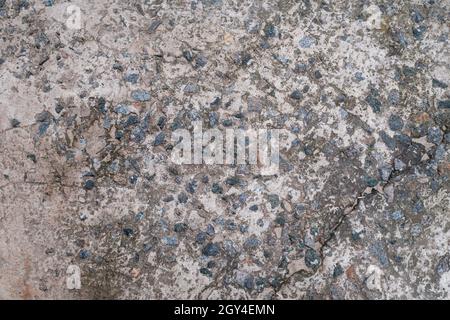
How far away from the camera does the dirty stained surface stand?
258 centimetres

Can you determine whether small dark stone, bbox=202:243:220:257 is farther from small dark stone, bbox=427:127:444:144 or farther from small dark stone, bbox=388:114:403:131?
small dark stone, bbox=427:127:444:144

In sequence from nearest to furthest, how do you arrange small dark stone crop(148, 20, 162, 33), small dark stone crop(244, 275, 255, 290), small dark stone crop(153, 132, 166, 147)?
1. small dark stone crop(244, 275, 255, 290)
2. small dark stone crop(153, 132, 166, 147)
3. small dark stone crop(148, 20, 162, 33)

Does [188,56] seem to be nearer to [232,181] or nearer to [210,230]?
[232,181]

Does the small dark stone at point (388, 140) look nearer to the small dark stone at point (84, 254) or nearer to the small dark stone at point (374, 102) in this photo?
the small dark stone at point (374, 102)

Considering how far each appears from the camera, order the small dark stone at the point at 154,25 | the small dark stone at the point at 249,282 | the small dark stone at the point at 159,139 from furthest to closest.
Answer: the small dark stone at the point at 154,25 → the small dark stone at the point at 159,139 → the small dark stone at the point at 249,282

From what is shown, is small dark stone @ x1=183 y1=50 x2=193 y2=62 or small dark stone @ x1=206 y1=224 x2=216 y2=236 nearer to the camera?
small dark stone @ x1=206 y1=224 x2=216 y2=236

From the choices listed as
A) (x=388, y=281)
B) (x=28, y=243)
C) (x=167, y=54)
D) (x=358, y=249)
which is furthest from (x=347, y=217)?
(x=28, y=243)

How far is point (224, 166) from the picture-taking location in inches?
105

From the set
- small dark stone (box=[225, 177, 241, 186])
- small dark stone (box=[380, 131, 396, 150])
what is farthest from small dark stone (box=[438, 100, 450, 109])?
small dark stone (box=[225, 177, 241, 186])

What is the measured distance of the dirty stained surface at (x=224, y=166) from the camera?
2.58 meters

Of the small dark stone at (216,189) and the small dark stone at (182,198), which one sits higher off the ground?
the small dark stone at (216,189)

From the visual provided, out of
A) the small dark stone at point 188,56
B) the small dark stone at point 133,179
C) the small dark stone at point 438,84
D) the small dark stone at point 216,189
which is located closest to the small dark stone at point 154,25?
the small dark stone at point 188,56

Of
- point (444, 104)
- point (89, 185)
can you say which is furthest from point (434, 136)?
point (89, 185)

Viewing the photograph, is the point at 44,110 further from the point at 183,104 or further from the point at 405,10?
the point at 405,10
